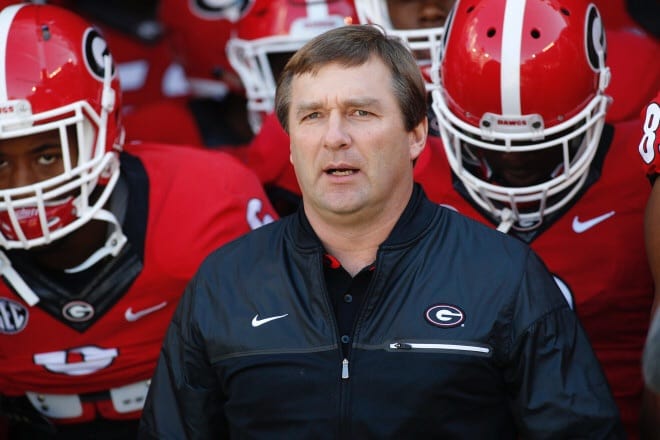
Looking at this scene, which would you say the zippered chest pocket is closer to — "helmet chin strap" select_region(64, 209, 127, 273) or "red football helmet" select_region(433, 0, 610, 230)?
"red football helmet" select_region(433, 0, 610, 230)

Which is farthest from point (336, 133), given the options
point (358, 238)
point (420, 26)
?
point (420, 26)

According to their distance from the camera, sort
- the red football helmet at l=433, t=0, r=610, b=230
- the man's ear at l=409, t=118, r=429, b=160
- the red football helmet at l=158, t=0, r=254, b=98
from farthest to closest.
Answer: the red football helmet at l=158, t=0, r=254, b=98, the red football helmet at l=433, t=0, r=610, b=230, the man's ear at l=409, t=118, r=429, b=160

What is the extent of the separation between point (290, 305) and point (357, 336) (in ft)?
0.58

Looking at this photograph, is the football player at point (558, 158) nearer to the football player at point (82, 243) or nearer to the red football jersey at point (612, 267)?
the red football jersey at point (612, 267)

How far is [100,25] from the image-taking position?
5.75m

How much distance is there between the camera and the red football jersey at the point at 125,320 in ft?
10.6

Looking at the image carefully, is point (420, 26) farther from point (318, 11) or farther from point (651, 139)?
point (651, 139)

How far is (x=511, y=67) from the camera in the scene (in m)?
3.04

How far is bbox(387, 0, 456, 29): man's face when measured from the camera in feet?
12.4

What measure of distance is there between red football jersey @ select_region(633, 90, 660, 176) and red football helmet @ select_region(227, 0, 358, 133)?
1.53m

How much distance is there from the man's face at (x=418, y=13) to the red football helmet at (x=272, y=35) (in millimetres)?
277

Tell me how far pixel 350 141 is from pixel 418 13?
1430 mm

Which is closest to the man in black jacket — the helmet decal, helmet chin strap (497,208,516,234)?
helmet chin strap (497,208,516,234)

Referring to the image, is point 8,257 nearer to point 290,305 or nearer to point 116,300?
point 116,300
